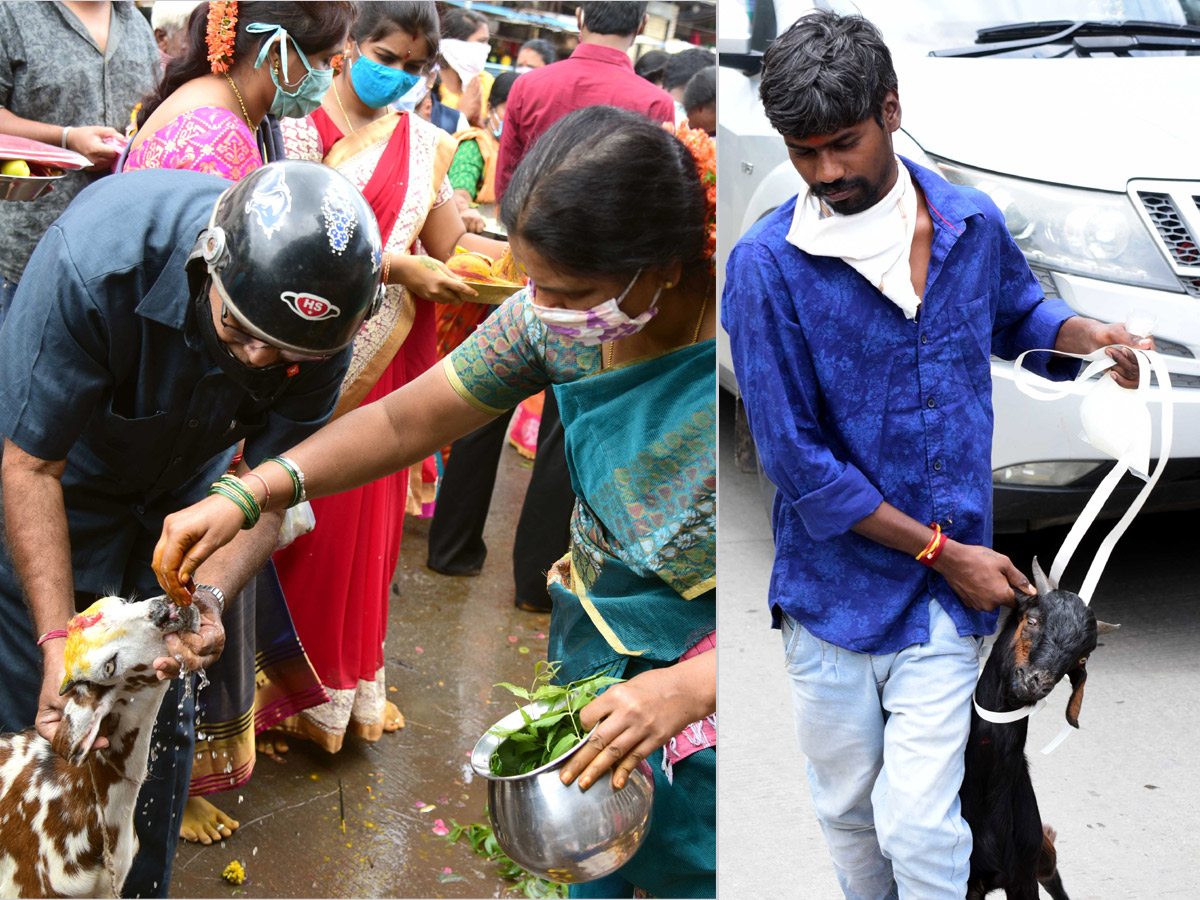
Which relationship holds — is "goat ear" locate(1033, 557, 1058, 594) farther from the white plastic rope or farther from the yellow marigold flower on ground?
the yellow marigold flower on ground

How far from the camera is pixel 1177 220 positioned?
8.41ft

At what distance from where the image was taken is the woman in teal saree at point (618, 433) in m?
1.52

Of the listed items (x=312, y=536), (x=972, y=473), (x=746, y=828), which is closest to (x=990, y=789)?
(x=972, y=473)

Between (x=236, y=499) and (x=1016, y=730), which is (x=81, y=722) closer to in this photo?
(x=236, y=499)

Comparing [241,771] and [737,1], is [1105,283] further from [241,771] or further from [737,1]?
[241,771]

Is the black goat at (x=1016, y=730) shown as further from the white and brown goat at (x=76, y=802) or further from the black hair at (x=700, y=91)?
the black hair at (x=700, y=91)

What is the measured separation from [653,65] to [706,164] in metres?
4.68

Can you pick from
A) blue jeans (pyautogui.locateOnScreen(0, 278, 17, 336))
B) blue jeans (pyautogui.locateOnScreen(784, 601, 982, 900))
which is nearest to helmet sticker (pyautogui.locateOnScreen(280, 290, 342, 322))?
blue jeans (pyautogui.locateOnScreen(784, 601, 982, 900))

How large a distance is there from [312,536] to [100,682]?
4.49ft

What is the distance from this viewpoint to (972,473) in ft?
5.51

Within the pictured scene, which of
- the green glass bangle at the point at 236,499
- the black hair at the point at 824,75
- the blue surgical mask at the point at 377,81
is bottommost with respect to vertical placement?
the green glass bangle at the point at 236,499

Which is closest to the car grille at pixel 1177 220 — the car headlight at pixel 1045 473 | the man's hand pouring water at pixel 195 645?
the car headlight at pixel 1045 473

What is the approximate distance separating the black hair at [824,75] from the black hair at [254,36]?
3.76ft

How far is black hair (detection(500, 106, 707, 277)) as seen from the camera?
4.90ft
